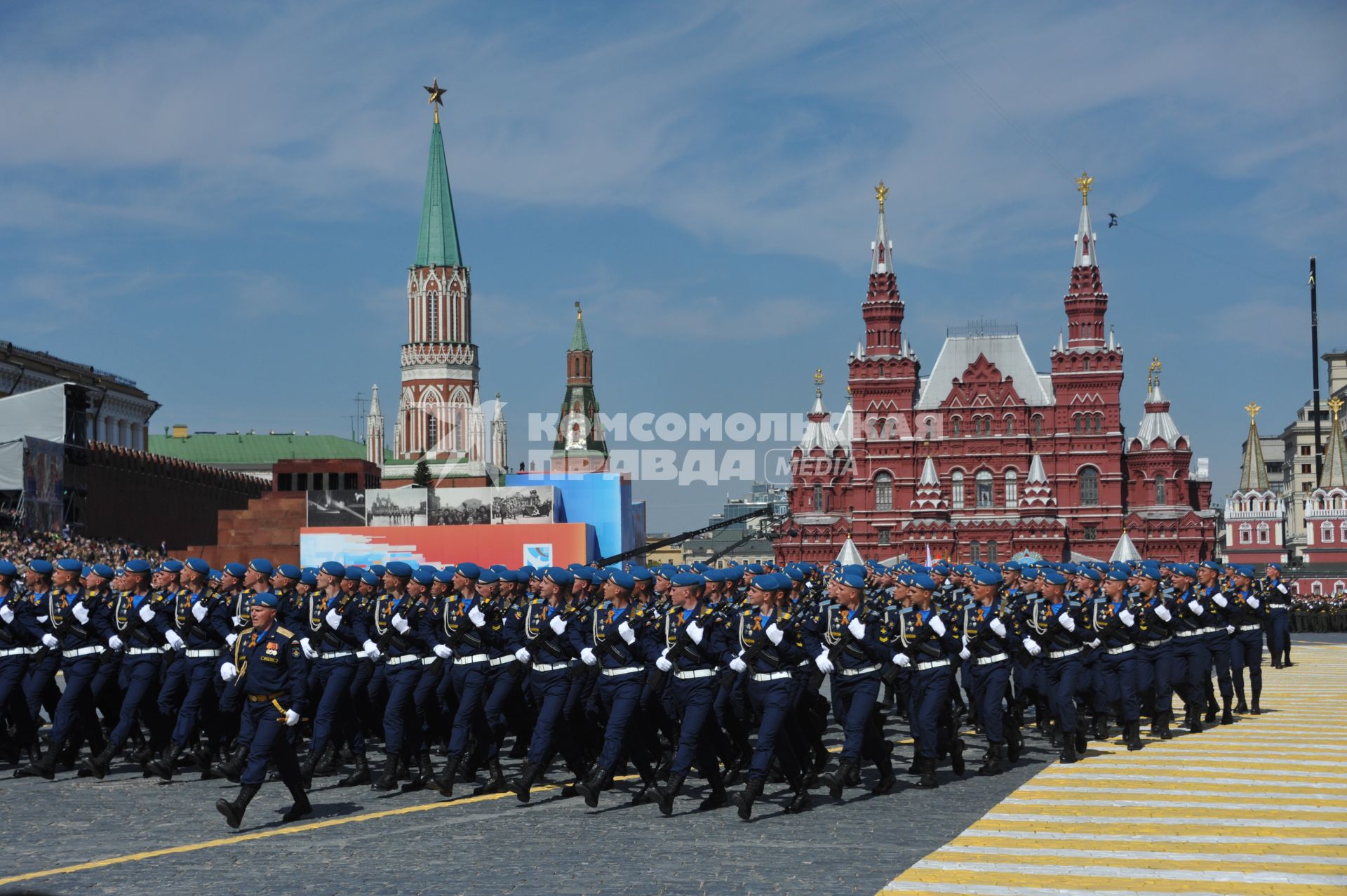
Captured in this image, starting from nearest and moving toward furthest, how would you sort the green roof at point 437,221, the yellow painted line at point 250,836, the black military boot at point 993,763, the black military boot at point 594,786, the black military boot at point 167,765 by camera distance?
the yellow painted line at point 250,836, the black military boot at point 594,786, the black military boot at point 167,765, the black military boot at point 993,763, the green roof at point 437,221

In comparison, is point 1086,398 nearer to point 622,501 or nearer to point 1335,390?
point 622,501

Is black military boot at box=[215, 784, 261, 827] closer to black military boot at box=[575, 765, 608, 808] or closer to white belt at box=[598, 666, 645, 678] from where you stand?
black military boot at box=[575, 765, 608, 808]

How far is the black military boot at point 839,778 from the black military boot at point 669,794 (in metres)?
1.51

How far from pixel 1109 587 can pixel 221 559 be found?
53609 mm

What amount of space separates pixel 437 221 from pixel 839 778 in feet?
315

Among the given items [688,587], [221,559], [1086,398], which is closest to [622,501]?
[221,559]

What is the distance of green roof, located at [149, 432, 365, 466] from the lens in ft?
440

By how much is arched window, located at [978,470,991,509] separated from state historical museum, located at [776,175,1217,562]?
0.08 metres

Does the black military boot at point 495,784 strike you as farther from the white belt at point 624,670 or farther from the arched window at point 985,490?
the arched window at point 985,490

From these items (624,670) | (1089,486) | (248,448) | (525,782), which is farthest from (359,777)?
(248,448)

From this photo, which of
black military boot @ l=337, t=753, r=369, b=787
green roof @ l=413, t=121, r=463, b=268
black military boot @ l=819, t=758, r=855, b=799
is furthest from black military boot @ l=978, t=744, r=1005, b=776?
green roof @ l=413, t=121, r=463, b=268

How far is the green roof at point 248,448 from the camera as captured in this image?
134125 millimetres

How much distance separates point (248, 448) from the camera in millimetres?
138500

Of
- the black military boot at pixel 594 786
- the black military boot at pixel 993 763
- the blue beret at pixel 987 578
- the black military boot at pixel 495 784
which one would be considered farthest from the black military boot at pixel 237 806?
the blue beret at pixel 987 578
